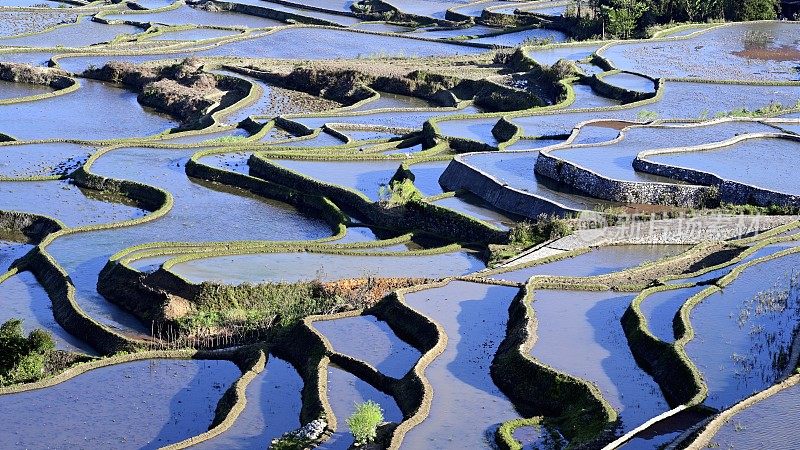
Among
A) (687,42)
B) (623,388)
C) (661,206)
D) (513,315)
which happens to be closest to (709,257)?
(661,206)

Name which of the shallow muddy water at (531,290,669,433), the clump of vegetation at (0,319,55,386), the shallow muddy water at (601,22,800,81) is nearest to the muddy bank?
the shallow muddy water at (601,22,800,81)

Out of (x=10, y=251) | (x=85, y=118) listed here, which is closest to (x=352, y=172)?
(x=10, y=251)

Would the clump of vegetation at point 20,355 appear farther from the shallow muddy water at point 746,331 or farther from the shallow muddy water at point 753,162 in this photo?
the shallow muddy water at point 753,162

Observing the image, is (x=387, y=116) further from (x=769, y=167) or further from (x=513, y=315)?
(x=513, y=315)

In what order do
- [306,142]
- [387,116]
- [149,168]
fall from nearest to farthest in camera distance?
[149,168]
[306,142]
[387,116]

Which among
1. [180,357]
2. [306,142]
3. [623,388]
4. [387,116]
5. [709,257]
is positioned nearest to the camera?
[623,388]

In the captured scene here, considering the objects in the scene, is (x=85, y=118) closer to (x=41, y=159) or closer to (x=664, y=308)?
(x=41, y=159)
